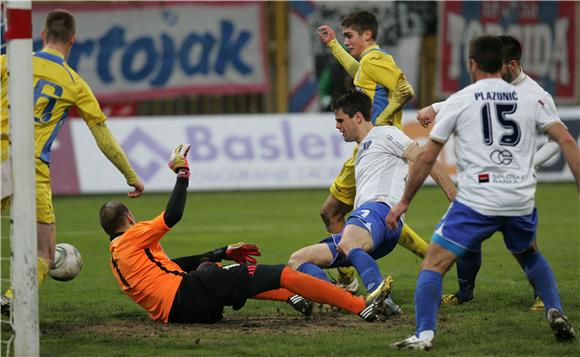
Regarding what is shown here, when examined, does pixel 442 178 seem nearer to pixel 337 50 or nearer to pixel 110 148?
pixel 337 50

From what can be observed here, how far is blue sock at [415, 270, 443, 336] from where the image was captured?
21.2 feet

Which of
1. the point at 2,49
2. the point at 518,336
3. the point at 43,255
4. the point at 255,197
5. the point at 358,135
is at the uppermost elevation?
the point at 2,49

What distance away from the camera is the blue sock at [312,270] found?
778cm

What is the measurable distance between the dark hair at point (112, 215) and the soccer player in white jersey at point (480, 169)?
2.28 m

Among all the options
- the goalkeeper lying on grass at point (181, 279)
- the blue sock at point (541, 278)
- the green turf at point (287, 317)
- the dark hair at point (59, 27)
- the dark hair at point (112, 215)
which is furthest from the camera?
the dark hair at point (112, 215)

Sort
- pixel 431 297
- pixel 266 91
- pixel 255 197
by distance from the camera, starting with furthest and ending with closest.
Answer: pixel 266 91
pixel 255 197
pixel 431 297

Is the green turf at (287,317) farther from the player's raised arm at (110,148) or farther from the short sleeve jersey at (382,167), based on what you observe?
the player's raised arm at (110,148)

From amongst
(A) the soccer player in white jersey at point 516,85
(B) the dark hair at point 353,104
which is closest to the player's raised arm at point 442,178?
(A) the soccer player in white jersey at point 516,85

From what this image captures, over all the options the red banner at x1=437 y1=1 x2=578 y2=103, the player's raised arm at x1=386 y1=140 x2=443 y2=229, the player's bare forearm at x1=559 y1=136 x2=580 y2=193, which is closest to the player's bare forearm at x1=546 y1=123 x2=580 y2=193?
the player's bare forearm at x1=559 y1=136 x2=580 y2=193

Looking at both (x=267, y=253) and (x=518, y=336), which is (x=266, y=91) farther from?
(x=518, y=336)

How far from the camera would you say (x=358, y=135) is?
26.9ft

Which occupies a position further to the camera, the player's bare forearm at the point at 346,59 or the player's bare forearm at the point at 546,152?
the player's bare forearm at the point at 346,59

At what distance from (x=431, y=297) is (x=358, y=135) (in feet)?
6.77

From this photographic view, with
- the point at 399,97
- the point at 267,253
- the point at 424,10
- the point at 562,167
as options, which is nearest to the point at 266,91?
the point at 424,10
